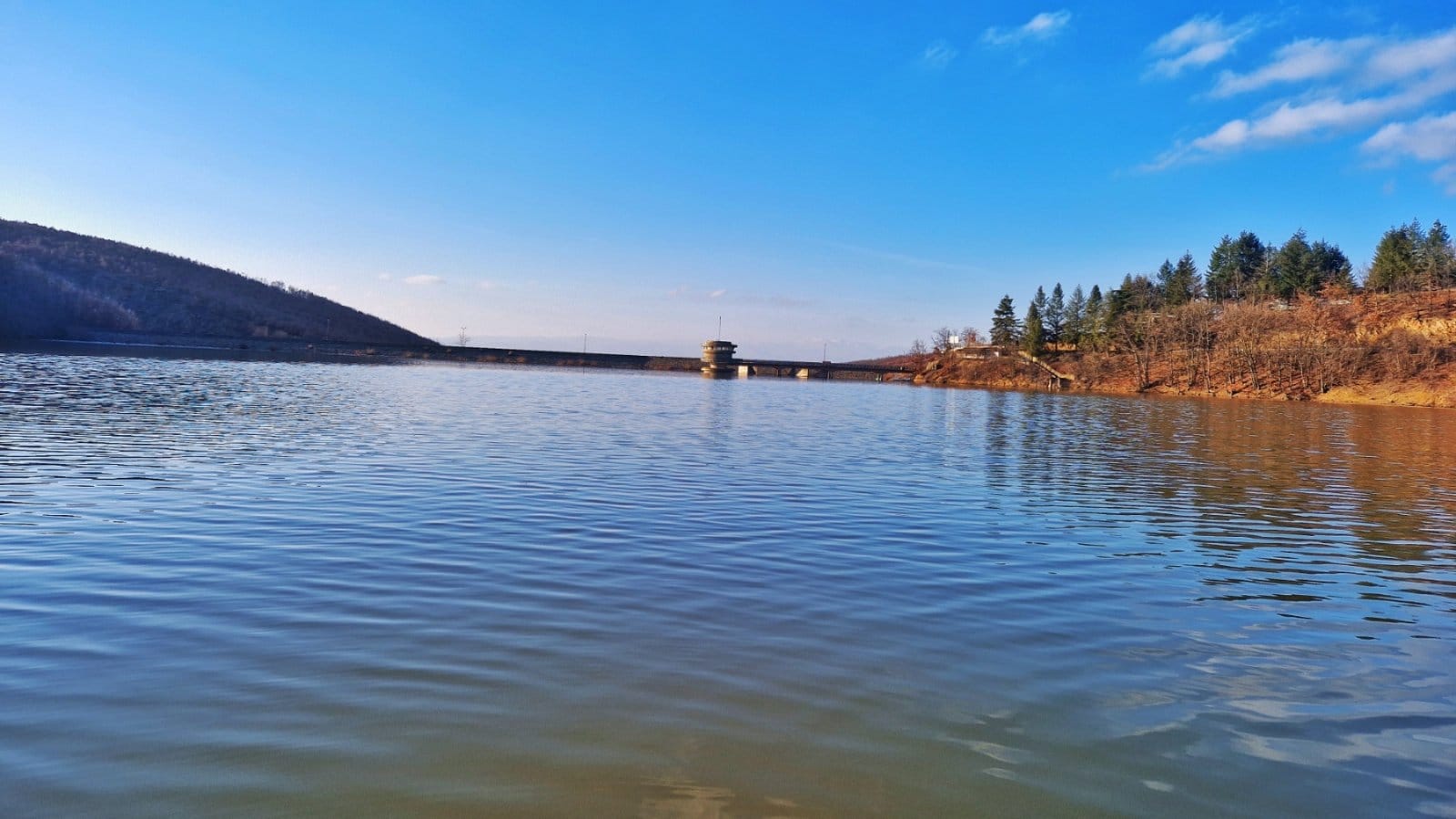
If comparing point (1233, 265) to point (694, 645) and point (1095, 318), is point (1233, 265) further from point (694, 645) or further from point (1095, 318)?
point (694, 645)

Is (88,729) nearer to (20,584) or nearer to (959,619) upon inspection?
(20,584)

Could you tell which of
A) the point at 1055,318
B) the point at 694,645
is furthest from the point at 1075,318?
the point at 694,645

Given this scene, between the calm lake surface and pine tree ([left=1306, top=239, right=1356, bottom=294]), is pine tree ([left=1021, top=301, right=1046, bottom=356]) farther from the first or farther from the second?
the calm lake surface

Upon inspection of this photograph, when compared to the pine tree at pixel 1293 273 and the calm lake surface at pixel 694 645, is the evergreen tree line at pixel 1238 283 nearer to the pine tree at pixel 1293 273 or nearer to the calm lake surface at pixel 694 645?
the pine tree at pixel 1293 273

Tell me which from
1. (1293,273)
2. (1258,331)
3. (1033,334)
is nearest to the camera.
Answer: (1258,331)

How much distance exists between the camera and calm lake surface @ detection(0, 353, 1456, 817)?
18.9 ft

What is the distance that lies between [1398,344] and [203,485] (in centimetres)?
14499

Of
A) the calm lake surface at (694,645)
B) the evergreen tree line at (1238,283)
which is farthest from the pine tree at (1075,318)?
the calm lake surface at (694,645)

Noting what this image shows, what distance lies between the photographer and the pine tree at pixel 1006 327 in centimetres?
18062

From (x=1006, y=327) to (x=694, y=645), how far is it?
185311 millimetres

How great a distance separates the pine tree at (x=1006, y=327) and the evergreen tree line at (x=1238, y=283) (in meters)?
0.20

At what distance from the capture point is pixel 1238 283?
165 metres

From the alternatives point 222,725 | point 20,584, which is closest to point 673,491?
point 20,584

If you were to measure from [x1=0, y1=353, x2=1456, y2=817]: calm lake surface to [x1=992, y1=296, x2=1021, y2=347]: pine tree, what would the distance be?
16611 centimetres
